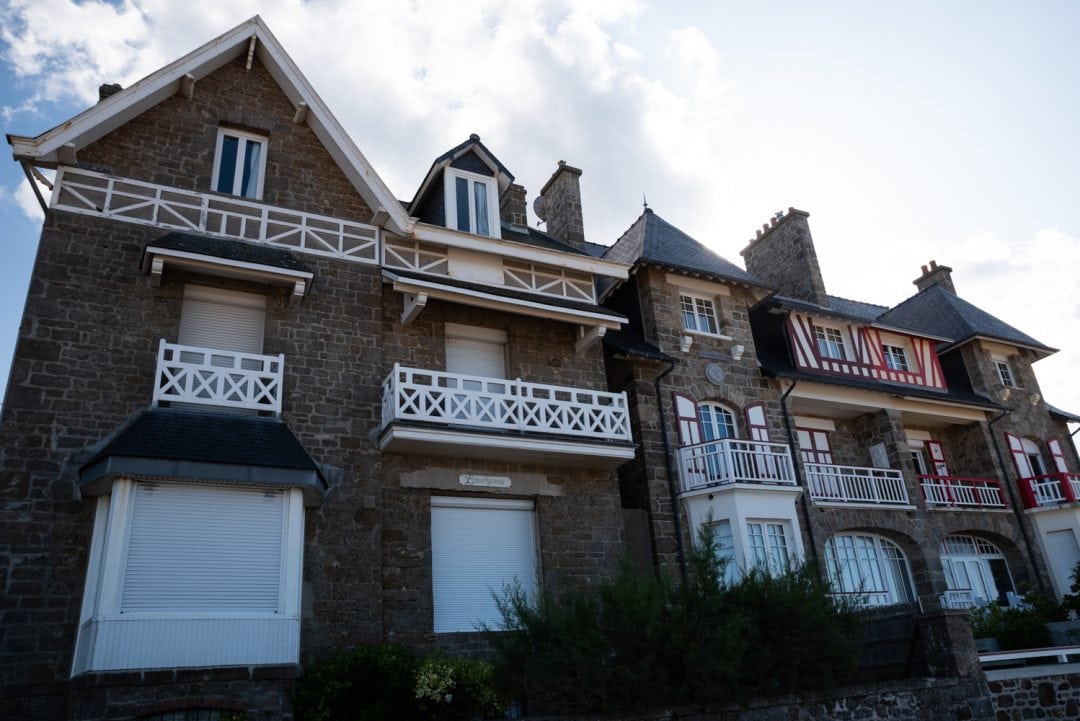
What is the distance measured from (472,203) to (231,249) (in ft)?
15.5

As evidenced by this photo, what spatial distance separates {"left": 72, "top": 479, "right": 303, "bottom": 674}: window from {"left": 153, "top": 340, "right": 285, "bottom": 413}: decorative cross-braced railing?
1.44m

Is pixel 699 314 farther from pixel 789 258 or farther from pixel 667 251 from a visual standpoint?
pixel 789 258

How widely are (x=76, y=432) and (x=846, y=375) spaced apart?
16.3m

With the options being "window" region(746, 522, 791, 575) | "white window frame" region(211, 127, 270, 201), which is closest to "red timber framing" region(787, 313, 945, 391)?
"window" region(746, 522, 791, 575)

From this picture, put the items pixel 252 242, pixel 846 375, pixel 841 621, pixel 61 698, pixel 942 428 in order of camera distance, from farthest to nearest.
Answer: pixel 942 428 → pixel 846 375 → pixel 252 242 → pixel 841 621 → pixel 61 698

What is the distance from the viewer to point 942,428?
22.2 m

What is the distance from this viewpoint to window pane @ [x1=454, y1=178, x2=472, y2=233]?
15.3 metres

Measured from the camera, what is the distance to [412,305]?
13492mm

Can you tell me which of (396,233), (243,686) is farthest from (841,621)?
(396,233)

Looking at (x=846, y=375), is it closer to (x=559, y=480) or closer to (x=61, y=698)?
(x=559, y=480)

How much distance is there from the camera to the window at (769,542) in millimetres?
15445

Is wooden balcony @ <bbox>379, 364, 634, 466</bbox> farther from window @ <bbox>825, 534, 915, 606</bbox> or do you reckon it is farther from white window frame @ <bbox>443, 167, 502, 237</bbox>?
window @ <bbox>825, 534, 915, 606</bbox>

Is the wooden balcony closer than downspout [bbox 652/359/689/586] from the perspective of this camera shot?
A: Yes

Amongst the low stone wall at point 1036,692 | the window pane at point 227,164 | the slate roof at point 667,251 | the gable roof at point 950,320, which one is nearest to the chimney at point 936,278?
the gable roof at point 950,320
